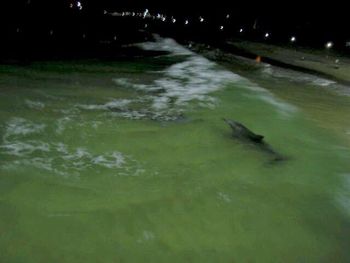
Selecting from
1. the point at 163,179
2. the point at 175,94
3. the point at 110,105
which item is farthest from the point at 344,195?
the point at 175,94

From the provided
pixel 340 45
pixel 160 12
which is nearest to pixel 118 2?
pixel 160 12

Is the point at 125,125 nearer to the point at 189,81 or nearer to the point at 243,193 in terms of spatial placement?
the point at 243,193

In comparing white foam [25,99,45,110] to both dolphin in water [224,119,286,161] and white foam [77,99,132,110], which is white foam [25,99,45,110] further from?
dolphin in water [224,119,286,161]

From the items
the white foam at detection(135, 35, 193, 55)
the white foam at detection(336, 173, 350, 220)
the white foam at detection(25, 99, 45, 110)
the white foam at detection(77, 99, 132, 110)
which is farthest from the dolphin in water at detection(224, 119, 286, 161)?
the white foam at detection(135, 35, 193, 55)

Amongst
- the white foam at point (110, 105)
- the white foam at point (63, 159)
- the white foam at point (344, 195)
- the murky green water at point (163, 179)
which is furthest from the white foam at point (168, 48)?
the white foam at point (344, 195)

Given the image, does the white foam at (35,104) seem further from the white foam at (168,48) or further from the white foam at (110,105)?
the white foam at (168,48)

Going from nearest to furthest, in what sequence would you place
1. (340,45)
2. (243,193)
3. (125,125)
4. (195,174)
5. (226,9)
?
(243,193) → (195,174) → (125,125) → (340,45) → (226,9)
